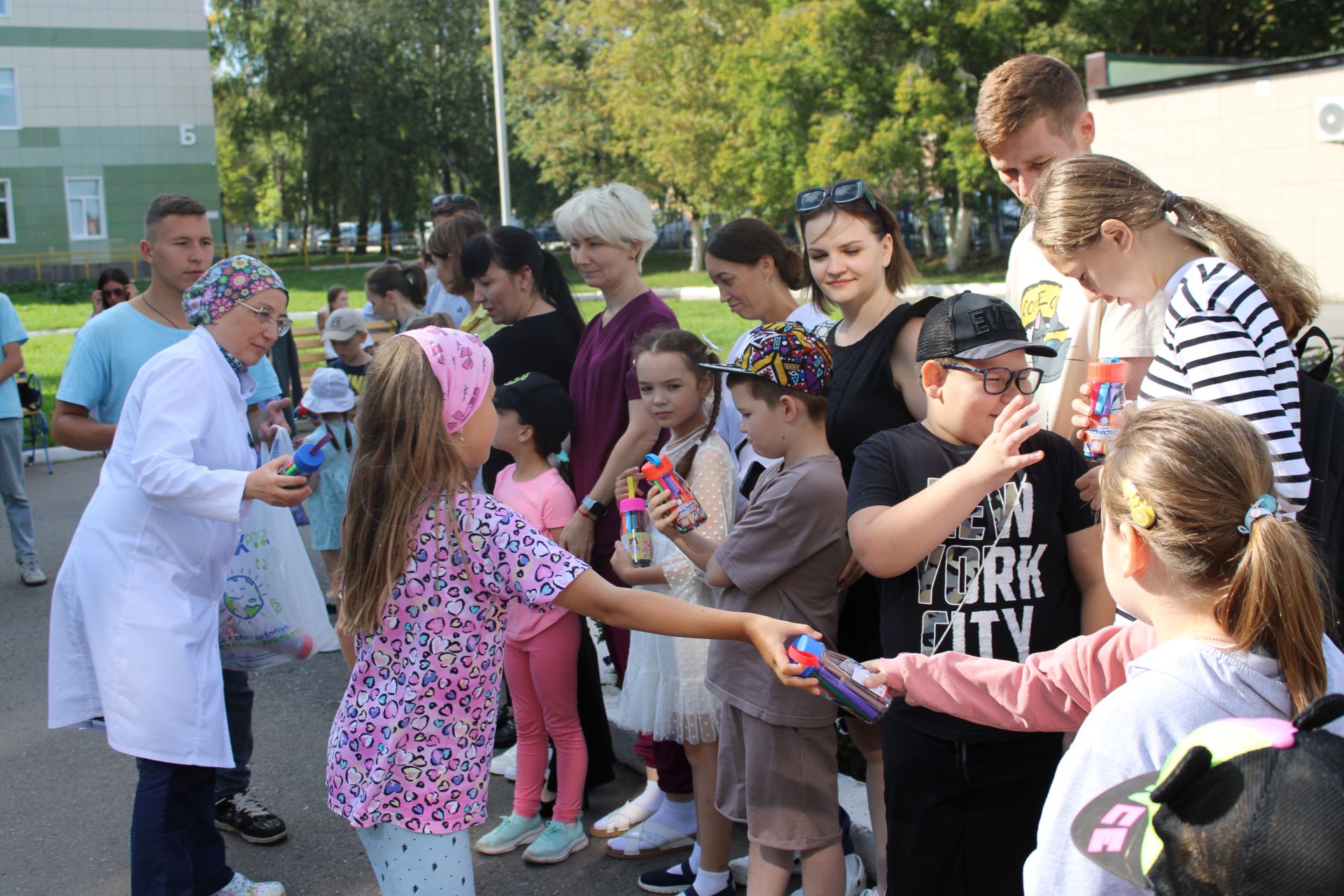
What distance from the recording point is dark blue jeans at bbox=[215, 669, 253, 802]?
4258 millimetres

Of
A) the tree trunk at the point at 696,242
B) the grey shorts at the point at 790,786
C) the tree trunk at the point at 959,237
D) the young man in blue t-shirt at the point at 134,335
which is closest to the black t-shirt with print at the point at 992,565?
the grey shorts at the point at 790,786

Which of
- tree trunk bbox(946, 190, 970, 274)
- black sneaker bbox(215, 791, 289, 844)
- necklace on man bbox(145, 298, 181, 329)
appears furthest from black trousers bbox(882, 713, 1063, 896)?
tree trunk bbox(946, 190, 970, 274)

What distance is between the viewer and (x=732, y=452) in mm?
4184

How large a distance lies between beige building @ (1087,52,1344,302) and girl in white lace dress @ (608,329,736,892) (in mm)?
18824

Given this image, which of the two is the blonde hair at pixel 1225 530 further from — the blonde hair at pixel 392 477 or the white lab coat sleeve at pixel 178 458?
the white lab coat sleeve at pixel 178 458

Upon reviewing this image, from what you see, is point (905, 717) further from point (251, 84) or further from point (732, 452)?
point (251, 84)

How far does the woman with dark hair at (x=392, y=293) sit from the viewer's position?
27.2ft

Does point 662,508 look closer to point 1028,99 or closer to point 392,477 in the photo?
point 392,477

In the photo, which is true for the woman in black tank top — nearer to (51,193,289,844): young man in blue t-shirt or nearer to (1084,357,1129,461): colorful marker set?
(1084,357,1129,461): colorful marker set


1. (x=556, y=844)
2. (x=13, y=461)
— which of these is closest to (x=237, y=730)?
(x=556, y=844)

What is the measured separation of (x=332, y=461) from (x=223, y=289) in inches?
123

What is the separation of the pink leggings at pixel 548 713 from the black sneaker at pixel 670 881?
0.45 m

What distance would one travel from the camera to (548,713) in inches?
166

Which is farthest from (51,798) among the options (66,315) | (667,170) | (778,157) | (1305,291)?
(667,170)
